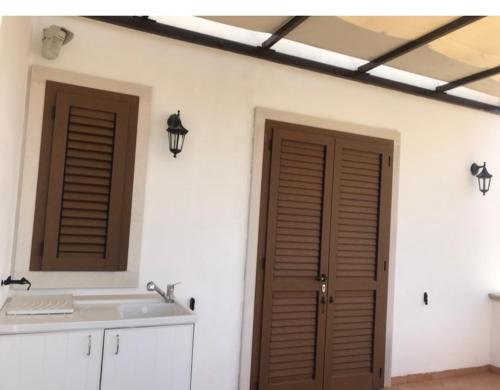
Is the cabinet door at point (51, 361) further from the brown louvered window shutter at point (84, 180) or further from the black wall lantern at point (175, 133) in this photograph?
the black wall lantern at point (175, 133)

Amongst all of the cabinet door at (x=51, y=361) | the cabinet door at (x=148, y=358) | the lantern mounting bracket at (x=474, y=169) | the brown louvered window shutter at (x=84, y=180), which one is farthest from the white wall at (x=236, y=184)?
the cabinet door at (x=51, y=361)

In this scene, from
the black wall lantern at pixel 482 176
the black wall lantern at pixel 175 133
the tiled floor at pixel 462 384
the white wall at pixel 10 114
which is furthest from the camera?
the black wall lantern at pixel 482 176

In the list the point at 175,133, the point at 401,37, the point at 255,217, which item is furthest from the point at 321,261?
the point at 401,37

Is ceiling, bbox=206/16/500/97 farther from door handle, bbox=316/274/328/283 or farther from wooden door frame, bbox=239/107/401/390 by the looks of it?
door handle, bbox=316/274/328/283

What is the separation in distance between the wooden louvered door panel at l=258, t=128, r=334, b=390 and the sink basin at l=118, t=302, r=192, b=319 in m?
0.79

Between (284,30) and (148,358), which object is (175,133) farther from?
(148,358)

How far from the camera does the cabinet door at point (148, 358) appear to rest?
212cm

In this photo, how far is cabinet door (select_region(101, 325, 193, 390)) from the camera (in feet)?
6.96

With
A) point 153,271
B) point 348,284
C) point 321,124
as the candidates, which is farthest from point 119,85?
point 348,284

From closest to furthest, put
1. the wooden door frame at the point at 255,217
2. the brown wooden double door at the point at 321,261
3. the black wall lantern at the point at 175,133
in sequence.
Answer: the black wall lantern at the point at 175,133, the wooden door frame at the point at 255,217, the brown wooden double door at the point at 321,261

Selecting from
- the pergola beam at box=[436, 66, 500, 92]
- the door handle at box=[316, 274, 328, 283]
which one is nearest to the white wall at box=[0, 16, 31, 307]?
the door handle at box=[316, 274, 328, 283]

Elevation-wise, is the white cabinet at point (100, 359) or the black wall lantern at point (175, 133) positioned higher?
the black wall lantern at point (175, 133)

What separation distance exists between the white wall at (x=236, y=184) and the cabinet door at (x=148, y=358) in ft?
2.10

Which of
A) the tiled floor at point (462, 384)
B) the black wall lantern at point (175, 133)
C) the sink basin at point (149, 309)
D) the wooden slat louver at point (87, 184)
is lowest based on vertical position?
the tiled floor at point (462, 384)
